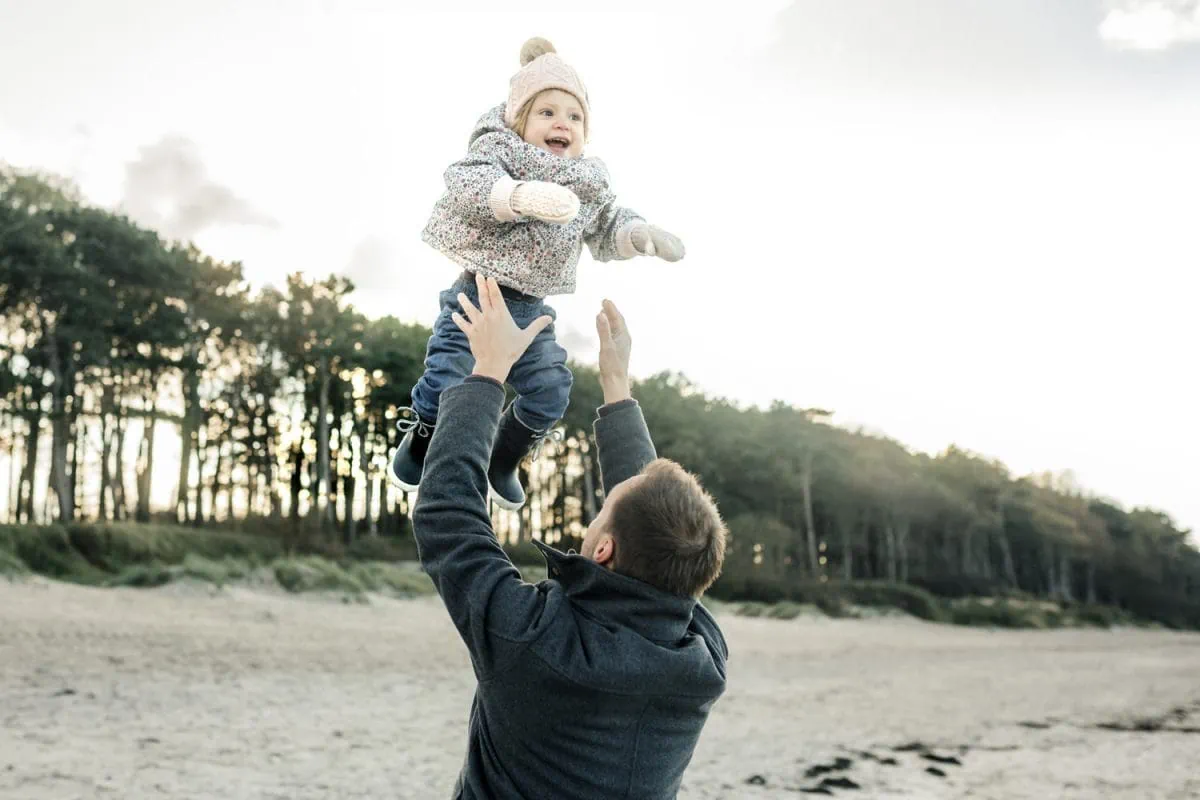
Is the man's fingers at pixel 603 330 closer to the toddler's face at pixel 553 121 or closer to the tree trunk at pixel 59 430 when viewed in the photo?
the toddler's face at pixel 553 121

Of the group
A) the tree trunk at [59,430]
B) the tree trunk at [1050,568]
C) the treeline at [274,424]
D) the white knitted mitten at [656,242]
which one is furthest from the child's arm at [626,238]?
the tree trunk at [1050,568]

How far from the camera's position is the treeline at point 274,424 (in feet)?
82.1

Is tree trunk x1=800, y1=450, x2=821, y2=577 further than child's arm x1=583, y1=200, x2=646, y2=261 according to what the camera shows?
Yes

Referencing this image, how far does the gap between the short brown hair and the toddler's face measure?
2.82ft

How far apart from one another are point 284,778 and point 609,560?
7660 mm

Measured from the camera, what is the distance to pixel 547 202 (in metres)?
2.12

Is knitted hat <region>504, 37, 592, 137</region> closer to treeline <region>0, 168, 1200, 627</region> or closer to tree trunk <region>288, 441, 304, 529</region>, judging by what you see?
treeline <region>0, 168, 1200, 627</region>

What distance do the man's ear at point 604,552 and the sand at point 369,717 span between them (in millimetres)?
6935

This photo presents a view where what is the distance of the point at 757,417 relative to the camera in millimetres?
39688

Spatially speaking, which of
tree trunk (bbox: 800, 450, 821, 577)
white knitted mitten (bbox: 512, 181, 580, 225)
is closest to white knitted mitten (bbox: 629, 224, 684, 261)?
white knitted mitten (bbox: 512, 181, 580, 225)

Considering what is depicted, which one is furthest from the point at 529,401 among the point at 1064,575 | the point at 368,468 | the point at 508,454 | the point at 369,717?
the point at 1064,575

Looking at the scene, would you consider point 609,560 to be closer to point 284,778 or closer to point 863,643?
point 284,778

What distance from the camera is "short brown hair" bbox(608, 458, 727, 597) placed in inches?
82.0

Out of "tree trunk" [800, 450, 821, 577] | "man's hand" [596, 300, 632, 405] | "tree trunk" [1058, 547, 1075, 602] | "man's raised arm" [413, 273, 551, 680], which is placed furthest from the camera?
"tree trunk" [1058, 547, 1075, 602]
